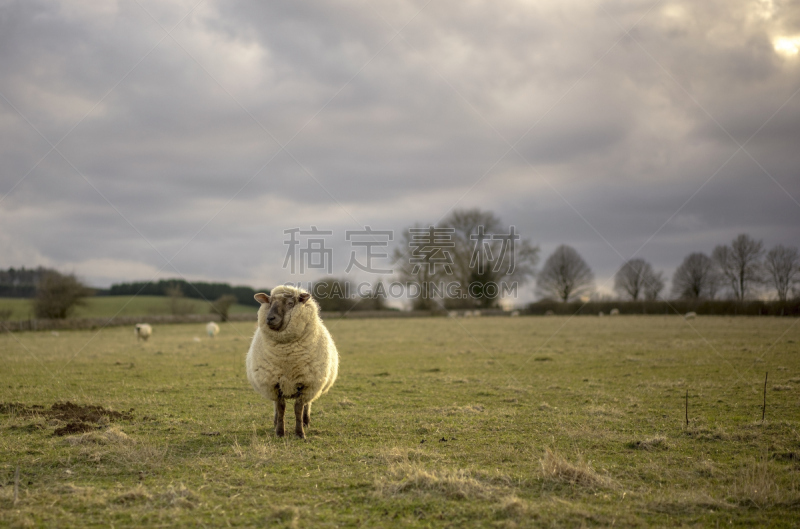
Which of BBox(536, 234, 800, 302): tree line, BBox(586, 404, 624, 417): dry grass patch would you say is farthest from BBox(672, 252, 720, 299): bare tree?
BBox(586, 404, 624, 417): dry grass patch

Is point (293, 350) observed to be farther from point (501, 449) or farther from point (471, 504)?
point (471, 504)

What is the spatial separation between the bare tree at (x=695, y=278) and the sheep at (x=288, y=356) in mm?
71027

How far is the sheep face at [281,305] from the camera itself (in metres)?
8.40

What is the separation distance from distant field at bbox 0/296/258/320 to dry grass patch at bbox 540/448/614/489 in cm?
6285

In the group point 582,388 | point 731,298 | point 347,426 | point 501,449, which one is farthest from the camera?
point 731,298

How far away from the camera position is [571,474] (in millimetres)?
6035

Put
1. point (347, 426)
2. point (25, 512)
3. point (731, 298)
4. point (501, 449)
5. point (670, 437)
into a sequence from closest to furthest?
point (25, 512)
point (501, 449)
point (670, 437)
point (347, 426)
point (731, 298)

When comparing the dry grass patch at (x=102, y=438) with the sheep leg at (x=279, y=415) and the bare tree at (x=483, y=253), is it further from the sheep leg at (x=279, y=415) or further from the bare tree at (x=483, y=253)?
the bare tree at (x=483, y=253)

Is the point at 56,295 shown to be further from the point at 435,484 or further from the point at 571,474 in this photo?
the point at 571,474

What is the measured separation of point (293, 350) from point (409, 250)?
5447cm

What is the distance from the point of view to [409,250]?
6297 cm

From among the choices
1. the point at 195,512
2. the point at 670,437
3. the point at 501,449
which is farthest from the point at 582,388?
the point at 195,512

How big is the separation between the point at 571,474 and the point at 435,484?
168 centimetres

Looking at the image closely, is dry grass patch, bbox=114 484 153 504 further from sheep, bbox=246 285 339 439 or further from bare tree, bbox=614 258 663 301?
bare tree, bbox=614 258 663 301
